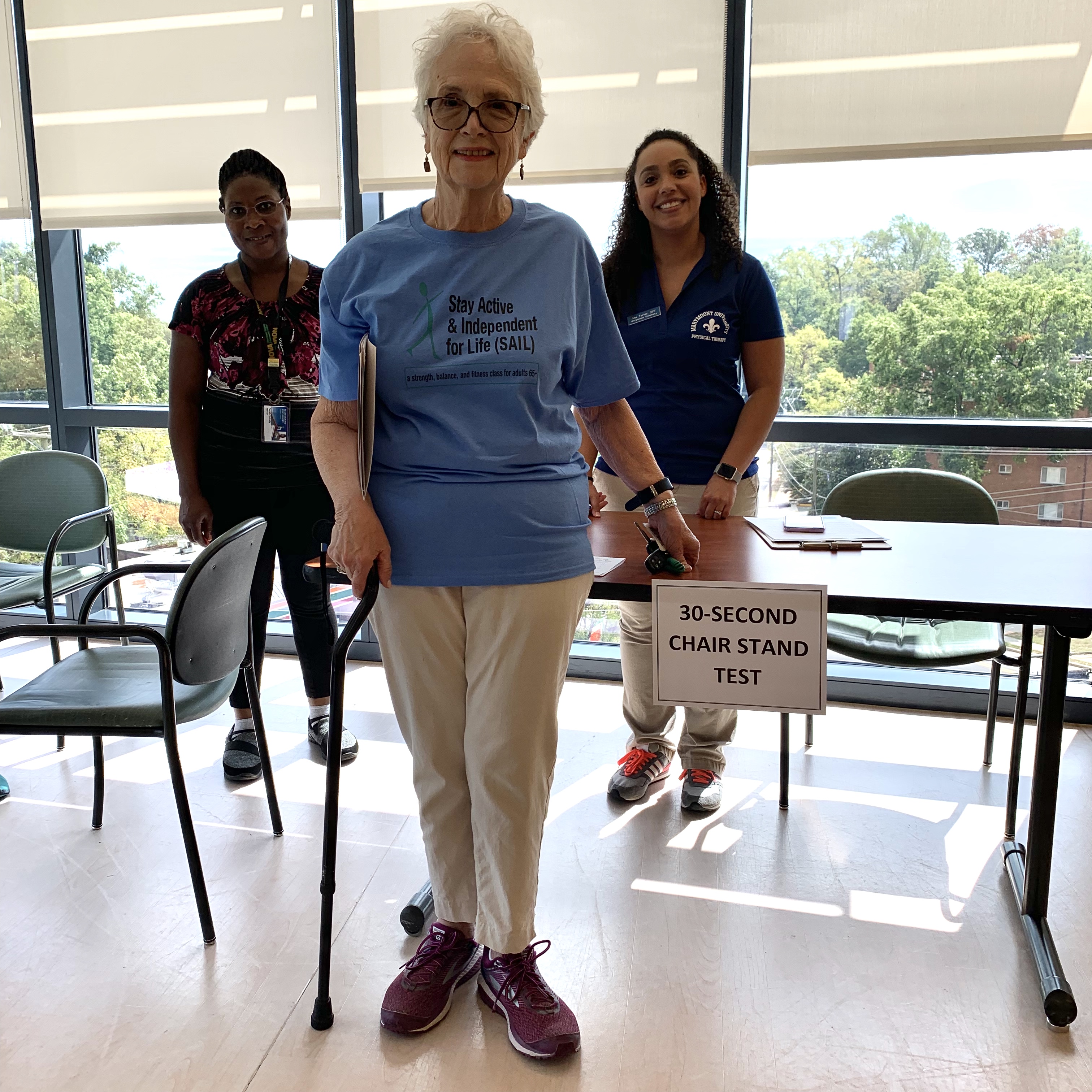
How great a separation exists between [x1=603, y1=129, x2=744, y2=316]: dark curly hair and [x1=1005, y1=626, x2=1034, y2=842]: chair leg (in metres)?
1.14

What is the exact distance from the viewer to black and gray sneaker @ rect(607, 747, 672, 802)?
2.56 metres

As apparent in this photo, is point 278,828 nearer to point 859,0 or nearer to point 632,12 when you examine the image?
point 632,12

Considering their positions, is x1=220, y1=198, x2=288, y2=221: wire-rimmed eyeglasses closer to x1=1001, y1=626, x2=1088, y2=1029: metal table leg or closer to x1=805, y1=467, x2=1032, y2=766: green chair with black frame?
x1=805, y1=467, x2=1032, y2=766: green chair with black frame

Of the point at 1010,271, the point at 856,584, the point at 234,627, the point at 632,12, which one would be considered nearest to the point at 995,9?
the point at 1010,271

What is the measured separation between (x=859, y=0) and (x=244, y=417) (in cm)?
221

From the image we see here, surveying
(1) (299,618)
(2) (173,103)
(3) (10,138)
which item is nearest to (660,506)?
(1) (299,618)

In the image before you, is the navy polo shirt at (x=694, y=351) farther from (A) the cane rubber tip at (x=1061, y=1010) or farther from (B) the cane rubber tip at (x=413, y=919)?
(A) the cane rubber tip at (x=1061, y=1010)

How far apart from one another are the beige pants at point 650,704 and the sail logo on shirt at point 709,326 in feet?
1.27

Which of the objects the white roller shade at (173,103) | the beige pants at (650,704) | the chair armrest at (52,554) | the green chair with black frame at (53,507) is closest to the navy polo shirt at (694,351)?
the beige pants at (650,704)

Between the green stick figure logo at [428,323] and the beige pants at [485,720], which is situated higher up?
the green stick figure logo at [428,323]

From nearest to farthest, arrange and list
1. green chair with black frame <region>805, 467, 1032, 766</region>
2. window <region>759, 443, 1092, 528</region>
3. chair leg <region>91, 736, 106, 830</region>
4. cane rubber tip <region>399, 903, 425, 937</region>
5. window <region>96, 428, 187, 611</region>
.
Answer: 1. cane rubber tip <region>399, 903, 425, 937</region>
2. green chair with black frame <region>805, 467, 1032, 766</region>
3. chair leg <region>91, 736, 106, 830</region>
4. window <region>759, 443, 1092, 528</region>
5. window <region>96, 428, 187, 611</region>

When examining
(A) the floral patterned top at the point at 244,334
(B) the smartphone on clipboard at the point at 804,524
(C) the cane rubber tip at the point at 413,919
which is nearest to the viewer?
(C) the cane rubber tip at the point at 413,919

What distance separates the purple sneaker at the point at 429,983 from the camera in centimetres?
166

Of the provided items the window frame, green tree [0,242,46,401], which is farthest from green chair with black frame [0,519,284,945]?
green tree [0,242,46,401]
